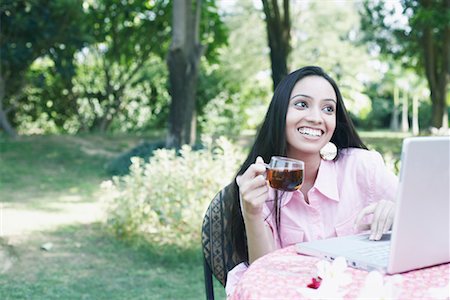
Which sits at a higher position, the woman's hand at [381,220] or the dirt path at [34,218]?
the woman's hand at [381,220]

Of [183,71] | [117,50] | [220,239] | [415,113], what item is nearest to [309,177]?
[220,239]

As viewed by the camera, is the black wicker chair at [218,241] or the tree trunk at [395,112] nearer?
the black wicker chair at [218,241]

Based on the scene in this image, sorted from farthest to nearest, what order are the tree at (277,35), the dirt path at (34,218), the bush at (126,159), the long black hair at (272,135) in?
the tree at (277,35), the bush at (126,159), the dirt path at (34,218), the long black hair at (272,135)

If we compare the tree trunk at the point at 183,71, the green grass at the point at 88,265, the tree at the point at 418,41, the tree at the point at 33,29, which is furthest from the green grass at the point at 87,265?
the tree at the point at 418,41

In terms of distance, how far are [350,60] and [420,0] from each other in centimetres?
1588

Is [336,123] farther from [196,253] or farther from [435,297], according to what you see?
[196,253]

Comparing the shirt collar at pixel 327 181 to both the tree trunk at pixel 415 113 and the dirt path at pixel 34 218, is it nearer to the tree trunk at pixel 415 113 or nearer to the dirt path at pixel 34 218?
the dirt path at pixel 34 218

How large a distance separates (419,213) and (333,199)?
88 centimetres

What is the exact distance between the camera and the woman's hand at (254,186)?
200 centimetres

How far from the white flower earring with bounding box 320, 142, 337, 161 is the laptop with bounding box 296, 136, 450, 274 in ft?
2.39

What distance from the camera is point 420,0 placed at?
13.9 metres

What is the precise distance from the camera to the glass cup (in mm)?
1981

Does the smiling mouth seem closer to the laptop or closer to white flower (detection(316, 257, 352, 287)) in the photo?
the laptop

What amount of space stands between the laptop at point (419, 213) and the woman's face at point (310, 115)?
63 cm
